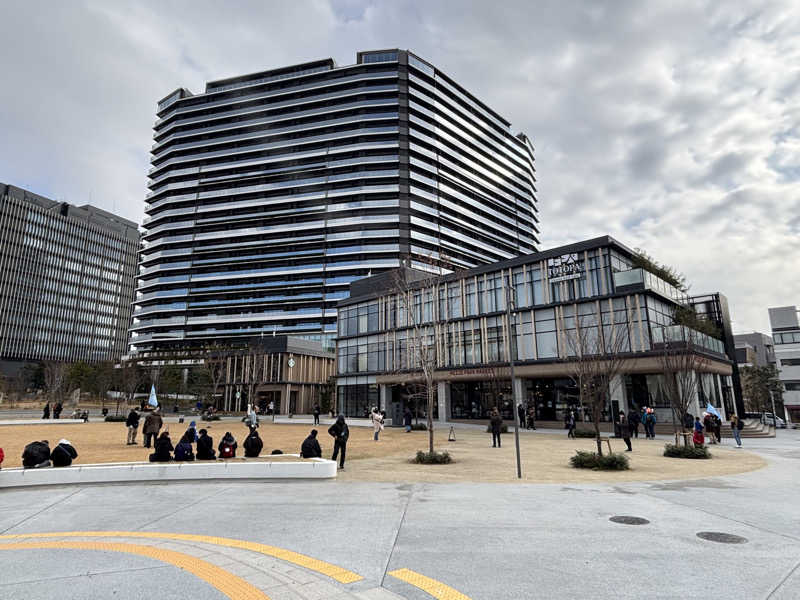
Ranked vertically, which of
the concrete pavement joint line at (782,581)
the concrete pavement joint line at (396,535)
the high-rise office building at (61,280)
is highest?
the high-rise office building at (61,280)

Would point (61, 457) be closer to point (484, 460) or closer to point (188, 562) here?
point (188, 562)

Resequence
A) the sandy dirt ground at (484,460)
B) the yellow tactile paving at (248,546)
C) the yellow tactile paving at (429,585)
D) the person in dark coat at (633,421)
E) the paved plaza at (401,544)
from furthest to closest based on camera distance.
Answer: the person in dark coat at (633,421) → the sandy dirt ground at (484,460) → the yellow tactile paving at (248,546) → the paved plaza at (401,544) → the yellow tactile paving at (429,585)

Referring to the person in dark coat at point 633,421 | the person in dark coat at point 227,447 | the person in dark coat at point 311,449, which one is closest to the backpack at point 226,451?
the person in dark coat at point 227,447

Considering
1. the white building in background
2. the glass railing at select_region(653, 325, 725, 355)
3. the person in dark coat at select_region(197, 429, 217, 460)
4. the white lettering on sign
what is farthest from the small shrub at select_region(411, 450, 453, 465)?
the white building in background

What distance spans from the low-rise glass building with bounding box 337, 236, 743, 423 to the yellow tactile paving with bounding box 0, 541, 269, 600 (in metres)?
21.0

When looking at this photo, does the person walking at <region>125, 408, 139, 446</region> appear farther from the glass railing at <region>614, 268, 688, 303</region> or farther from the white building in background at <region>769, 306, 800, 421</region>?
the white building in background at <region>769, 306, 800, 421</region>

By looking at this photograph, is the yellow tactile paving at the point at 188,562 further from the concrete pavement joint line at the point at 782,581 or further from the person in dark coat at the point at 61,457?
the person in dark coat at the point at 61,457

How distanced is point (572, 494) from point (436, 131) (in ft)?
327

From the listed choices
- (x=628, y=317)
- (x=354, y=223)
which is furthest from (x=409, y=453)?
(x=354, y=223)

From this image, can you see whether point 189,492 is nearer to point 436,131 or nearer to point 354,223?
point 354,223

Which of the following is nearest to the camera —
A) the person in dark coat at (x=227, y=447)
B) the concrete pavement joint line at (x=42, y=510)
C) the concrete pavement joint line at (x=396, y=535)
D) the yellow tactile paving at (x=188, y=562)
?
the yellow tactile paving at (x=188, y=562)

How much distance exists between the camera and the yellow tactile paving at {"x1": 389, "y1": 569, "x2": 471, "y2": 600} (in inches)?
188

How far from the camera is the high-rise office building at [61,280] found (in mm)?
121750

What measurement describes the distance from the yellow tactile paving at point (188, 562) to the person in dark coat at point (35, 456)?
723 centimetres
